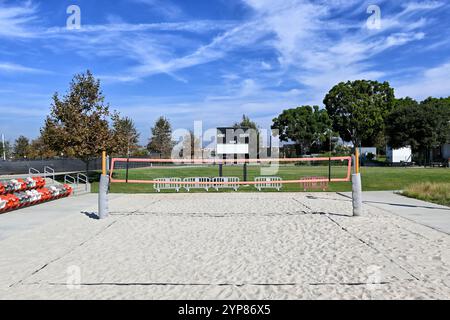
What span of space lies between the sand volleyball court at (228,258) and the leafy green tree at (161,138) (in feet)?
203

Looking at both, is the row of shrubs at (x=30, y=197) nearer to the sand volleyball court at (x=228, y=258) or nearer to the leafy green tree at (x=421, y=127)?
the sand volleyball court at (x=228, y=258)

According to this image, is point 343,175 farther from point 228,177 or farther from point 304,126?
point 304,126

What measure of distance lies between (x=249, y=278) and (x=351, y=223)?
16.7 ft

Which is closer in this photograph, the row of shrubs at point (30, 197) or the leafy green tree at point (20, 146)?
the row of shrubs at point (30, 197)

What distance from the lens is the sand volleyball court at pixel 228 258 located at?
4.61m

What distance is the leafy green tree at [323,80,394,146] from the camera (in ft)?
224

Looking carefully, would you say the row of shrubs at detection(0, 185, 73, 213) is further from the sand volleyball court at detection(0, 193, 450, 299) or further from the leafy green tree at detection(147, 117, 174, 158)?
the leafy green tree at detection(147, 117, 174, 158)

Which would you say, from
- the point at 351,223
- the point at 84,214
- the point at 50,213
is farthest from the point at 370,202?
the point at 50,213

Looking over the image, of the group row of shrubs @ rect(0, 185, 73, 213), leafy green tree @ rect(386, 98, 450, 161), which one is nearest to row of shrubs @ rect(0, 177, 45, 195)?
row of shrubs @ rect(0, 185, 73, 213)

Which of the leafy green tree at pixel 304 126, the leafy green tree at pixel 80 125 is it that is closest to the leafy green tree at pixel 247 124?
the leafy green tree at pixel 304 126

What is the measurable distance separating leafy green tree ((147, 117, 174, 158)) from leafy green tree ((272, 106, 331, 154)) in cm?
2322

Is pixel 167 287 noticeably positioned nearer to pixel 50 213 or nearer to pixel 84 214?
pixel 84 214

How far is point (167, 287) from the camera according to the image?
474 centimetres

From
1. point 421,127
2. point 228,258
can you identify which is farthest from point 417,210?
point 421,127
